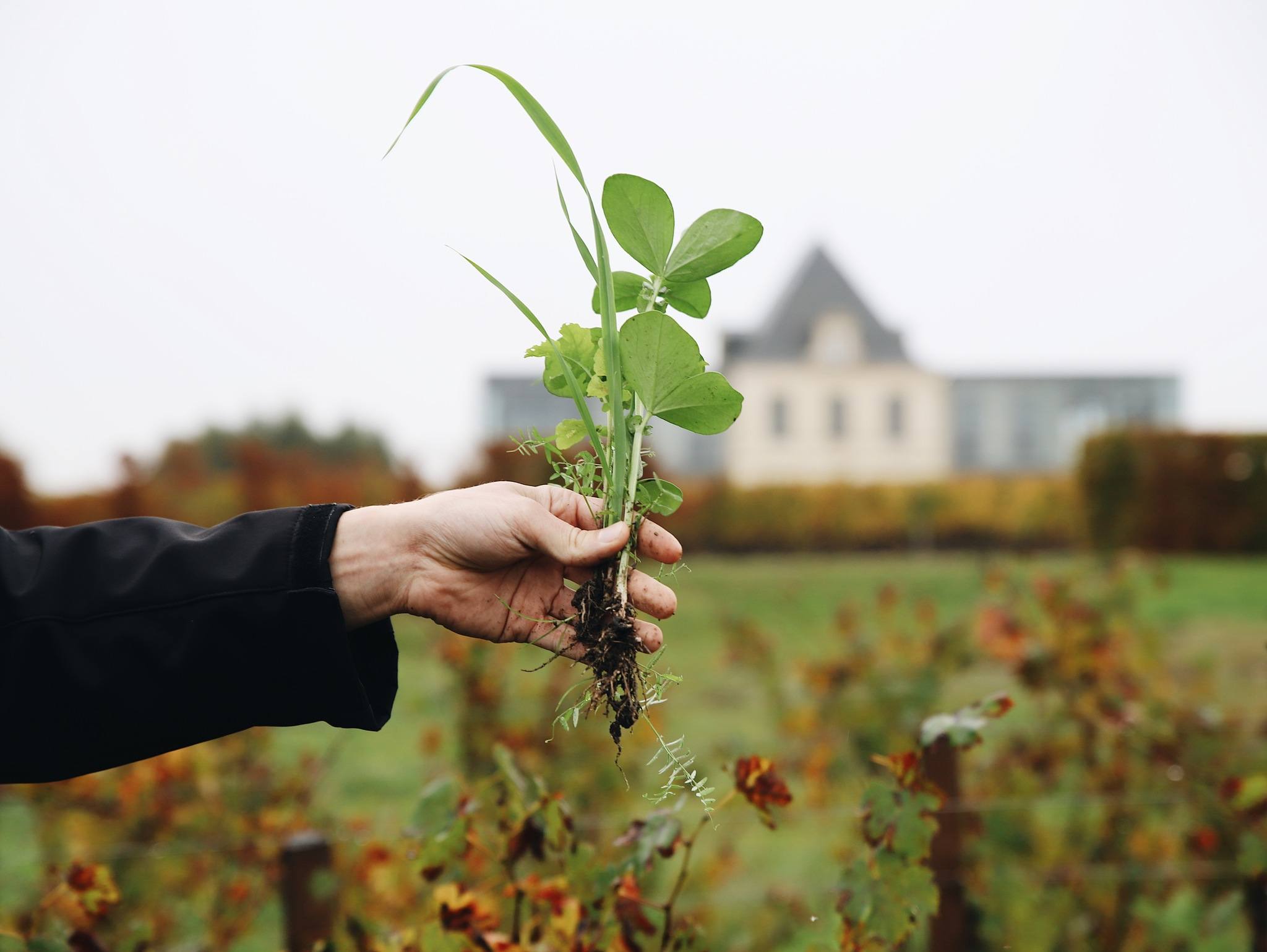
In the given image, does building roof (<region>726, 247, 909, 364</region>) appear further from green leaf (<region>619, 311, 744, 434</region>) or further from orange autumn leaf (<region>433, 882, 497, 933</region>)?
orange autumn leaf (<region>433, 882, 497, 933</region>)

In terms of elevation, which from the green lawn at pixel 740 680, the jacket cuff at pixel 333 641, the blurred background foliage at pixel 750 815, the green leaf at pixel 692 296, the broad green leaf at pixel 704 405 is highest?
the green leaf at pixel 692 296

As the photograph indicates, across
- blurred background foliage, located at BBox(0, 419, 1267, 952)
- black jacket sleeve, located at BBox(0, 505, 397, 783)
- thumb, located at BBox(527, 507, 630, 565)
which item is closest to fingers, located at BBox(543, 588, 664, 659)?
thumb, located at BBox(527, 507, 630, 565)

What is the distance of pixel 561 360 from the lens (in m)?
1.09

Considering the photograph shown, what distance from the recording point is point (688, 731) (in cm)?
584

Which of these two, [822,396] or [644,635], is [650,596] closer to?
[644,635]

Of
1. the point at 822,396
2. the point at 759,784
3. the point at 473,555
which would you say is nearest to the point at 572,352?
the point at 473,555

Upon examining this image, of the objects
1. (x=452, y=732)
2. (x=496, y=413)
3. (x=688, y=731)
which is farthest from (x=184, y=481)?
(x=496, y=413)

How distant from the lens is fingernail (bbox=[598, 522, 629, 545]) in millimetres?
1146

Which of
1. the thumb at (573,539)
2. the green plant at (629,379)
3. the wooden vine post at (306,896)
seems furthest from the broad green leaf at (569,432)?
the wooden vine post at (306,896)

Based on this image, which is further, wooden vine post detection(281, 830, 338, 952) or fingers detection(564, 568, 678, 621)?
wooden vine post detection(281, 830, 338, 952)

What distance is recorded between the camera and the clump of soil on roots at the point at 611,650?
1.17m

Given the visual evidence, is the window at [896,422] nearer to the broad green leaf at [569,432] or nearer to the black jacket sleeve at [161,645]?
the broad green leaf at [569,432]

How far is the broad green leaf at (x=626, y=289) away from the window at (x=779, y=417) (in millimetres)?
23157

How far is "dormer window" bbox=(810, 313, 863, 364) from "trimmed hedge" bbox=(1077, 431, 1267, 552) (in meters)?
14.3
